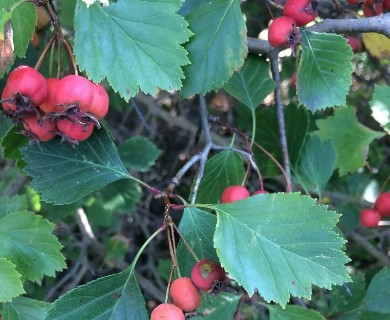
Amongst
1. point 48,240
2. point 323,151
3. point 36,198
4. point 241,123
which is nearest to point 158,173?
point 241,123

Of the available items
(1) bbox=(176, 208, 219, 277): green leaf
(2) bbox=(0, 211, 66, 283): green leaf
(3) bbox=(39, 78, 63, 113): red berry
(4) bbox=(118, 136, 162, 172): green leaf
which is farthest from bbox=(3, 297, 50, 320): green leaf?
(4) bbox=(118, 136, 162, 172): green leaf

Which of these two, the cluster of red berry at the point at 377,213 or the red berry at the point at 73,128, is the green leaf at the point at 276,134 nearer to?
the cluster of red berry at the point at 377,213

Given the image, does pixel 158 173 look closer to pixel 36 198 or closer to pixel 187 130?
pixel 187 130

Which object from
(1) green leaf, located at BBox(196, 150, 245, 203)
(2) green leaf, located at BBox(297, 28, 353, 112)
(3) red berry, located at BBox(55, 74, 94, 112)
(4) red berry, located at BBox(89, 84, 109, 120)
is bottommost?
(1) green leaf, located at BBox(196, 150, 245, 203)

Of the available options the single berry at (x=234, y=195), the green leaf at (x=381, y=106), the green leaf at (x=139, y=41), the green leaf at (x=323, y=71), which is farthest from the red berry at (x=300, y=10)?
the green leaf at (x=381, y=106)

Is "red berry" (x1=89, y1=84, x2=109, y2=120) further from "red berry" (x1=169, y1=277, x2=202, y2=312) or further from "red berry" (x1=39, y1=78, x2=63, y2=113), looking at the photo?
"red berry" (x1=169, y1=277, x2=202, y2=312)
